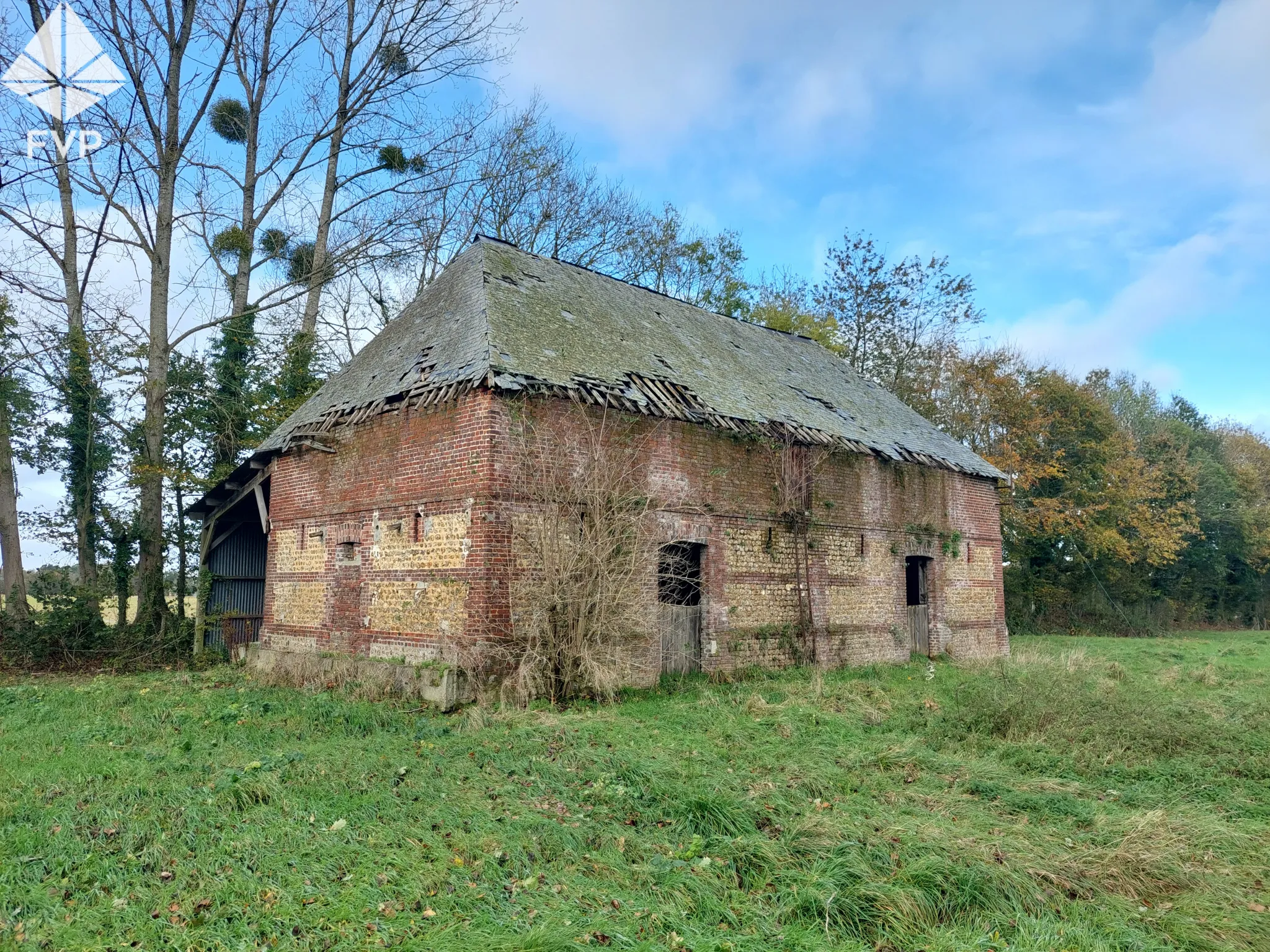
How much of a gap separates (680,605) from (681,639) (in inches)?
22.1

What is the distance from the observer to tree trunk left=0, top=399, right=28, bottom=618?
16109 mm

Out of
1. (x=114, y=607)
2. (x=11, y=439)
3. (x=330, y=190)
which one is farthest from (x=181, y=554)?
(x=330, y=190)

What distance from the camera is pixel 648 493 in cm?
1195

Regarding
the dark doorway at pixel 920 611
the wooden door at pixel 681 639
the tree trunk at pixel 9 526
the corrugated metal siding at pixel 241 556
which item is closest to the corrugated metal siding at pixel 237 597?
the corrugated metal siding at pixel 241 556

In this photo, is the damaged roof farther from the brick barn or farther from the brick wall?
the brick wall

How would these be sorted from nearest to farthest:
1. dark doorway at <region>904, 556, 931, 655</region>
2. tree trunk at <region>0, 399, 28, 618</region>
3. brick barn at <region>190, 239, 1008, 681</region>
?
brick barn at <region>190, 239, 1008, 681</region> < tree trunk at <region>0, 399, 28, 618</region> < dark doorway at <region>904, 556, 931, 655</region>

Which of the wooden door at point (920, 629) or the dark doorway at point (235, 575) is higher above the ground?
the dark doorway at point (235, 575)

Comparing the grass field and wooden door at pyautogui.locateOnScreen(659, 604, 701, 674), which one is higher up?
wooden door at pyautogui.locateOnScreen(659, 604, 701, 674)

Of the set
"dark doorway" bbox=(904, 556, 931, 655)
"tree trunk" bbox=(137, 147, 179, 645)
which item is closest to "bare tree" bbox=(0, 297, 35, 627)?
"tree trunk" bbox=(137, 147, 179, 645)

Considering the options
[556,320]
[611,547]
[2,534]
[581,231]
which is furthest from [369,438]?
[581,231]

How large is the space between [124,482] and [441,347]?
9.96 metres

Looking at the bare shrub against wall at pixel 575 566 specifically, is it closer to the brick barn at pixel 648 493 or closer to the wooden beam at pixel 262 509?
the brick barn at pixel 648 493

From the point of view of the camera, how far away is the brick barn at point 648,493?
35.9 feet

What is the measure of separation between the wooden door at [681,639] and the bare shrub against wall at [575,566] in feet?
2.06
